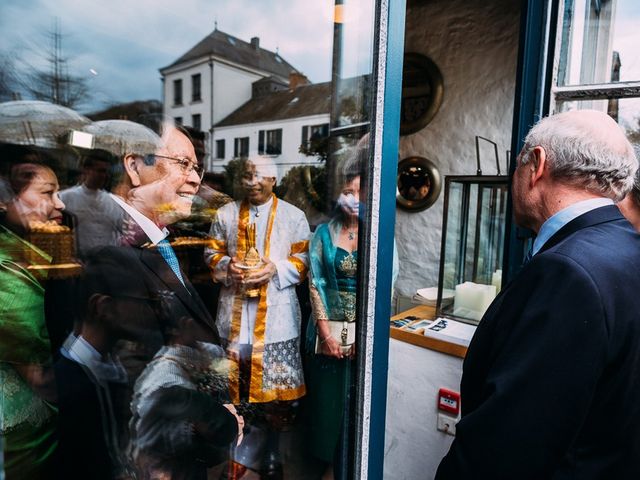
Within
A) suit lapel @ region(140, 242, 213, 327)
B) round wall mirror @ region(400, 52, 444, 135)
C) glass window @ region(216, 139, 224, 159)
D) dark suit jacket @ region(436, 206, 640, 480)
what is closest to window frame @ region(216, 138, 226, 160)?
glass window @ region(216, 139, 224, 159)

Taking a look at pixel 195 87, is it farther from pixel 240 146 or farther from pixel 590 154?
pixel 590 154

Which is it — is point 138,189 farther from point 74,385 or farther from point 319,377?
point 319,377

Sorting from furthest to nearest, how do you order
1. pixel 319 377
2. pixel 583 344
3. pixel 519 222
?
pixel 319 377
pixel 519 222
pixel 583 344

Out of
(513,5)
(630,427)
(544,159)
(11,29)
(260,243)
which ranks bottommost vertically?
(630,427)

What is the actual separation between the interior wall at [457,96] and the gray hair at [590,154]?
220 centimetres

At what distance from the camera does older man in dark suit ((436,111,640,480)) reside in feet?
2.52

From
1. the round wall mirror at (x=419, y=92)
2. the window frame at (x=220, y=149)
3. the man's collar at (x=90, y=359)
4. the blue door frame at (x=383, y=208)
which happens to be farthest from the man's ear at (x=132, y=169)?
the round wall mirror at (x=419, y=92)

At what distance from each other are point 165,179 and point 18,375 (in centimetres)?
59

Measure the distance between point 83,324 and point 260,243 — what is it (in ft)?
2.52

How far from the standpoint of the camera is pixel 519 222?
1.08m

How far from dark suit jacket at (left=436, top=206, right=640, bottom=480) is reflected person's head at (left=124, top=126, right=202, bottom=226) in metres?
0.92

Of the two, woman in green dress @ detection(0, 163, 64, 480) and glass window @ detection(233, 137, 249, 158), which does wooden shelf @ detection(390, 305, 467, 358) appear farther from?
woman in green dress @ detection(0, 163, 64, 480)

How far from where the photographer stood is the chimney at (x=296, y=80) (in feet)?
5.44

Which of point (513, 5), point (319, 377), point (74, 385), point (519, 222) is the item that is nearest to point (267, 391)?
point (319, 377)
